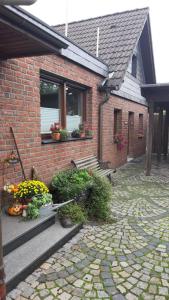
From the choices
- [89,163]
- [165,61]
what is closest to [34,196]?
[89,163]

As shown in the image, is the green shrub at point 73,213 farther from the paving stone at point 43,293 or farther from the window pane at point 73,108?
the window pane at point 73,108

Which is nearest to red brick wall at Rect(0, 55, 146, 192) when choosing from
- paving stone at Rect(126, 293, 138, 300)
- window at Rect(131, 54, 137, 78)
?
paving stone at Rect(126, 293, 138, 300)

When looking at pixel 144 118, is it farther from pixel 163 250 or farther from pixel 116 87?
pixel 163 250

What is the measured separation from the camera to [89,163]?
19.6 ft

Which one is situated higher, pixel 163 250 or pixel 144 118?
pixel 144 118

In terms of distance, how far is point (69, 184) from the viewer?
13.9ft

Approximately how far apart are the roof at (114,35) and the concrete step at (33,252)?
14.7ft

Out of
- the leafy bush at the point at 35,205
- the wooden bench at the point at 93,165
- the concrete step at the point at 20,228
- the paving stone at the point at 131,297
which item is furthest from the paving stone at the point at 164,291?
the wooden bench at the point at 93,165

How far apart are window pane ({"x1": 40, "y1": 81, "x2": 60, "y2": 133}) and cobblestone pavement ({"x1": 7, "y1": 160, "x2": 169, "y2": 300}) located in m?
2.17

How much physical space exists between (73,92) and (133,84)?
15.3 ft

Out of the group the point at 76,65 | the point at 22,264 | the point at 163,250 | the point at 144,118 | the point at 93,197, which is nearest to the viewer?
the point at 22,264

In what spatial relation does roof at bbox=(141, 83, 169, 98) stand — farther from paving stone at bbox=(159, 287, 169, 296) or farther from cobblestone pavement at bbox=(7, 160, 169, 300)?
paving stone at bbox=(159, 287, 169, 296)

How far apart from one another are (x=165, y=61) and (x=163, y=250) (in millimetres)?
36766

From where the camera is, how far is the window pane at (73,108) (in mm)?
5598
